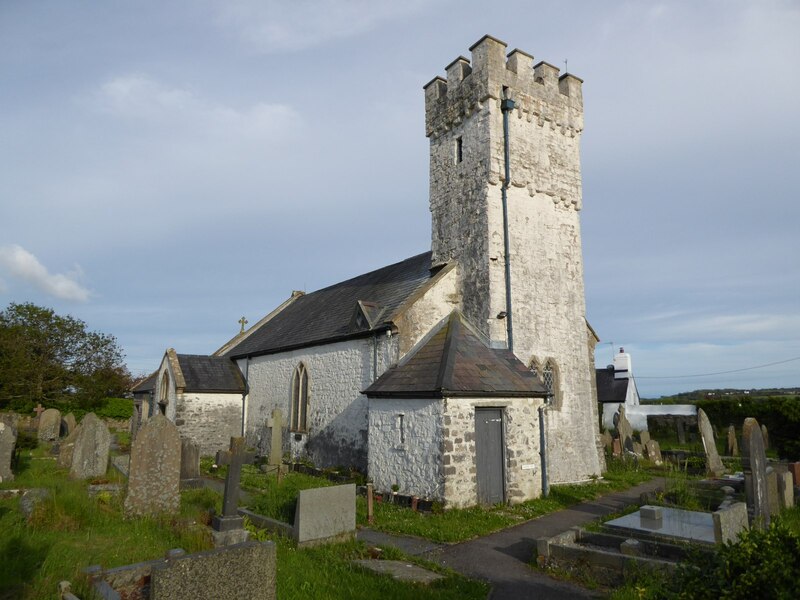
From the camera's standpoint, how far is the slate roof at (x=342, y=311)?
54.7 ft

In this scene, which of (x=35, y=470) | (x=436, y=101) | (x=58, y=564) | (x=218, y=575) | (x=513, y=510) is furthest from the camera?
(x=436, y=101)

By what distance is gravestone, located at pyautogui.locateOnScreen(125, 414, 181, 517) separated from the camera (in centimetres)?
1020

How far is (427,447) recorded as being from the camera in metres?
12.2

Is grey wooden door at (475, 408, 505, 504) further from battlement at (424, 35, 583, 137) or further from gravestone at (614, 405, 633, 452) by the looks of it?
gravestone at (614, 405, 633, 452)

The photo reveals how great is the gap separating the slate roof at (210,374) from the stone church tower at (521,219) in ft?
39.2

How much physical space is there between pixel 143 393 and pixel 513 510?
78.6 ft

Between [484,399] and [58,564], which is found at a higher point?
[484,399]

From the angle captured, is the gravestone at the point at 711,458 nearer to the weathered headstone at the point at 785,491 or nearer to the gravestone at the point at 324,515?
the weathered headstone at the point at 785,491

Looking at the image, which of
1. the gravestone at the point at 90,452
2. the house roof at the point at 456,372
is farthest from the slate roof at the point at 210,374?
the house roof at the point at 456,372

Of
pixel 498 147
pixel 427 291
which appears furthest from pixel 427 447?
pixel 498 147

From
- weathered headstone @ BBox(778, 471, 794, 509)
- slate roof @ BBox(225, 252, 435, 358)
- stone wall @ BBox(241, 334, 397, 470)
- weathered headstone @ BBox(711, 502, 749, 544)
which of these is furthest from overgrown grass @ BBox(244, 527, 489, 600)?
weathered headstone @ BBox(778, 471, 794, 509)

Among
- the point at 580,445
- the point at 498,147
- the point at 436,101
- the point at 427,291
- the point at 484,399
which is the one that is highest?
the point at 436,101

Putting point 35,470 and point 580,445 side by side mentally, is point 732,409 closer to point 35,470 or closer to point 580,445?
point 580,445

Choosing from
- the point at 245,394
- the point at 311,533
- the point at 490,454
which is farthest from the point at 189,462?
the point at 490,454
